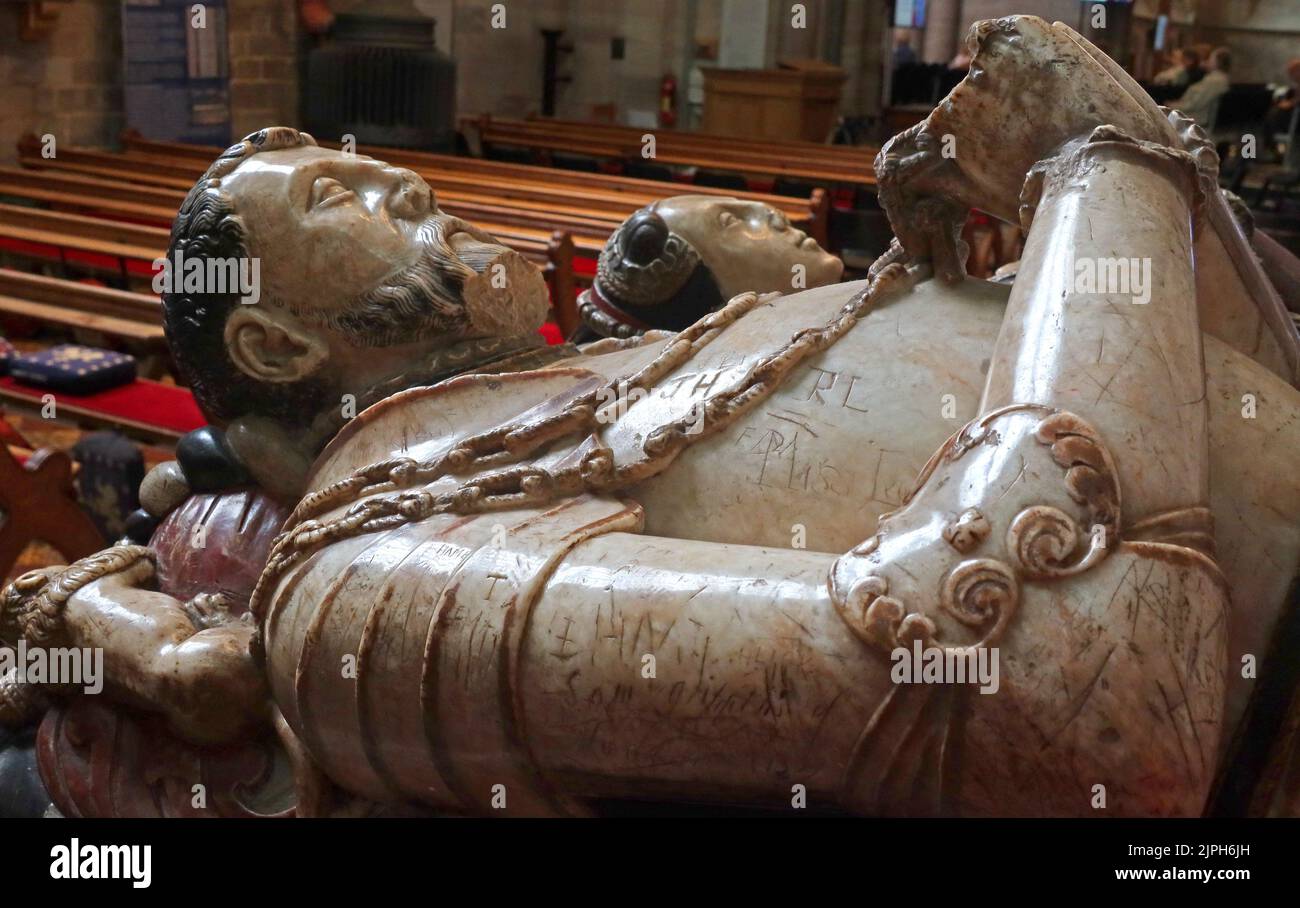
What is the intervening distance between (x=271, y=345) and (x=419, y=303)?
10.5 inches

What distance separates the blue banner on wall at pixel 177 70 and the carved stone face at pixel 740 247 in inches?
333

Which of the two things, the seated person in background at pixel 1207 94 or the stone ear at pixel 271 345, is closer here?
the stone ear at pixel 271 345

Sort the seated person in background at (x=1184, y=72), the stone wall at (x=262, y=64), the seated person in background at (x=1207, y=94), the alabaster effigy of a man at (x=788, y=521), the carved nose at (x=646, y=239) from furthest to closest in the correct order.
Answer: the stone wall at (x=262, y=64) → the seated person in background at (x=1184, y=72) → the seated person in background at (x=1207, y=94) → the carved nose at (x=646, y=239) → the alabaster effigy of a man at (x=788, y=521)

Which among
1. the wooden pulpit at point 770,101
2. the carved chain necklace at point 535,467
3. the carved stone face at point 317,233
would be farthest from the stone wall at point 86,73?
the carved chain necklace at point 535,467

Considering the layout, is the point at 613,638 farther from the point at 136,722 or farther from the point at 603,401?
the point at 136,722

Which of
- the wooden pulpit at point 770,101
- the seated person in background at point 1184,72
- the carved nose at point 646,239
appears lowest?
the carved nose at point 646,239

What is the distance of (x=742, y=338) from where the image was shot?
2.10 metres

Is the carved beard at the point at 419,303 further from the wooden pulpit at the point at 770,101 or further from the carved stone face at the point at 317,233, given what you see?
the wooden pulpit at the point at 770,101

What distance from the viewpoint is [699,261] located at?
110 inches

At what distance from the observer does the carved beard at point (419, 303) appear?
229cm

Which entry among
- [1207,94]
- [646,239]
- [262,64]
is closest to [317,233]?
[646,239]

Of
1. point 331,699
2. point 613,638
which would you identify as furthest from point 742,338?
point 331,699

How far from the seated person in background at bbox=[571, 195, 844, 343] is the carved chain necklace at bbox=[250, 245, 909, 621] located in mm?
699
